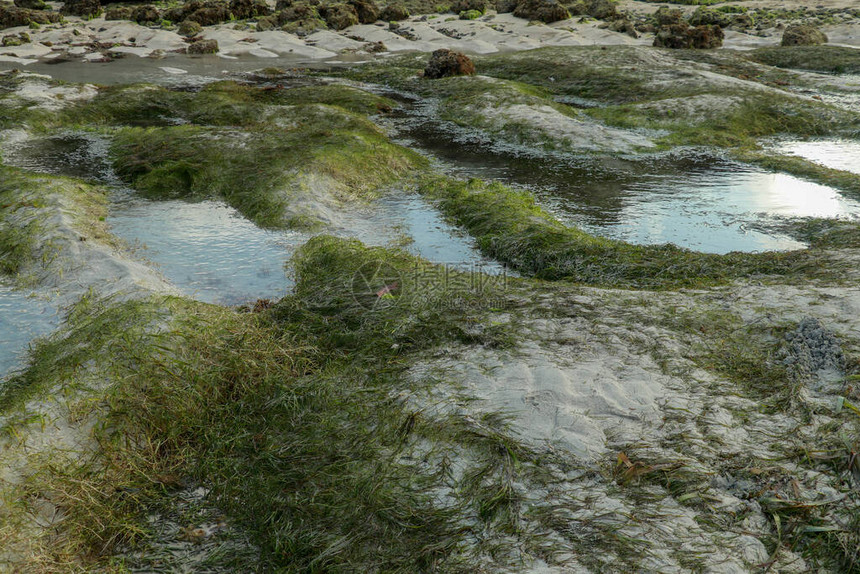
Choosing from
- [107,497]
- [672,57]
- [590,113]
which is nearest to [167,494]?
[107,497]

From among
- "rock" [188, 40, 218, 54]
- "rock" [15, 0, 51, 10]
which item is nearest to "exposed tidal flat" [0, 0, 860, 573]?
"rock" [188, 40, 218, 54]

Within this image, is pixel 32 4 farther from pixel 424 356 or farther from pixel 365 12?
pixel 424 356

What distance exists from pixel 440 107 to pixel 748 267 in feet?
48.1

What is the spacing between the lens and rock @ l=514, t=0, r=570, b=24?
4147 centimetres

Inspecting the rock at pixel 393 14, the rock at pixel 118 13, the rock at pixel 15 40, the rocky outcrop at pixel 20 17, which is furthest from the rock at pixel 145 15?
the rock at pixel 393 14

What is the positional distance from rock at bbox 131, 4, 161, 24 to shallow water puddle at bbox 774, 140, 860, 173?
47.7 meters

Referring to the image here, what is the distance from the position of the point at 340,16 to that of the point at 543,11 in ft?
52.3

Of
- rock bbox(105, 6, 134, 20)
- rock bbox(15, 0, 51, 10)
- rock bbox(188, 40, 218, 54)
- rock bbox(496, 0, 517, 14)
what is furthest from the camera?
rock bbox(15, 0, 51, 10)

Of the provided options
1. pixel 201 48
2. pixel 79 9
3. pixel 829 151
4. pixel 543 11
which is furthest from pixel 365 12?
pixel 829 151

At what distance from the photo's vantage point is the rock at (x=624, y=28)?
36828 mm

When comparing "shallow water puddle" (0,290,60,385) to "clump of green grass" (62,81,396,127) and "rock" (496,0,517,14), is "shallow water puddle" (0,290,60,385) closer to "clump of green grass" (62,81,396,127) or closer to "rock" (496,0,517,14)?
"clump of green grass" (62,81,396,127)

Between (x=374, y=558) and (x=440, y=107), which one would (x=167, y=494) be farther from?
(x=440, y=107)

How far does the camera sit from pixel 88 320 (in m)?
6.41

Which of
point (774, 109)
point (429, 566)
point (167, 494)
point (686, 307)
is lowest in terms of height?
point (167, 494)
